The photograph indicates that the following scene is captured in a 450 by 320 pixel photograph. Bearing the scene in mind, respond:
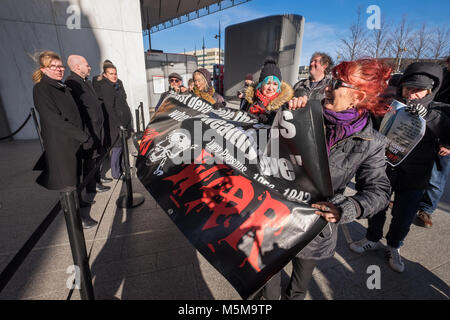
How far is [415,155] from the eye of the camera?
231 cm

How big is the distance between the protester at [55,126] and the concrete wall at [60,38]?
5.29 metres

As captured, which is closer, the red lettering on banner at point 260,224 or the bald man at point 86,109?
the red lettering on banner at point 260,224

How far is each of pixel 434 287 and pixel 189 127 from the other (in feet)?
9.90

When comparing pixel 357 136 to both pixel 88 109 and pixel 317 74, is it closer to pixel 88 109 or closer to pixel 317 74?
pixel 317 74

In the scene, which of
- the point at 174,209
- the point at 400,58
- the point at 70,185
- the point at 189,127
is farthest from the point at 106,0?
the point at 400,58

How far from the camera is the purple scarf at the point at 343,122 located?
135cm

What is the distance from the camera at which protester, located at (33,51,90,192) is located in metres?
2.40

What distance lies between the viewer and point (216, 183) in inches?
64.4

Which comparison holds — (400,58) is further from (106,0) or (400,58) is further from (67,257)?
(67,257)

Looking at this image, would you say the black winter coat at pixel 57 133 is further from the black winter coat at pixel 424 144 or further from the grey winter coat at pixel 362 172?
the black winter coat at pixel 424 144

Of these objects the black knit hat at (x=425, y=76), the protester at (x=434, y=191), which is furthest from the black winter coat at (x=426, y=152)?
the protester at (x=434, y=191)

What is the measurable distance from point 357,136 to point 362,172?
0.85 ft

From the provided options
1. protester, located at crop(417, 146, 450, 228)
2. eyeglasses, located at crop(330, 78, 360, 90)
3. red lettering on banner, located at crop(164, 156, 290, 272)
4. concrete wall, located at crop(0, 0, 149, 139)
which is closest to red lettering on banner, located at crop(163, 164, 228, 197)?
red lettering on banner, located at crop(164, 156, 290, 272)

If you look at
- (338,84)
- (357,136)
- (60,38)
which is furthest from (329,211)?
(60,38)
